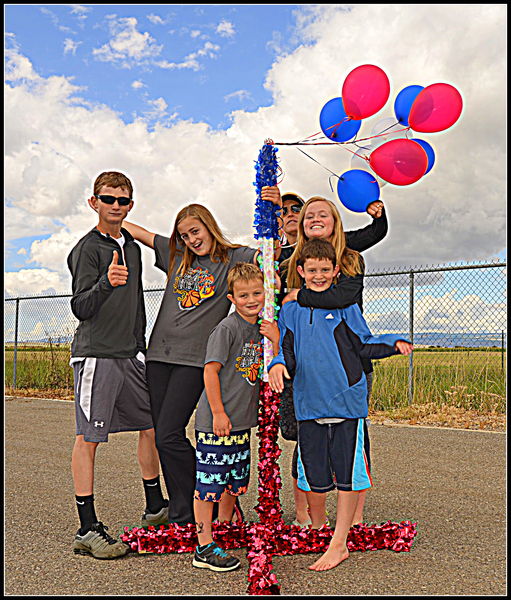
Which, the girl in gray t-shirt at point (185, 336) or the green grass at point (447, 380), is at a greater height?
the girl in gray t-shirt at point (185, 336)

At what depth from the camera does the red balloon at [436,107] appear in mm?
3988

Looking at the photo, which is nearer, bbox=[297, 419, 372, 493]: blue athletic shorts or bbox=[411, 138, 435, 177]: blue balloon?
bbox=[297, 419, 372, 493]: blue athletic shorts

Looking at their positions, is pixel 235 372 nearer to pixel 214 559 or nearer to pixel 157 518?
pixel 214 559

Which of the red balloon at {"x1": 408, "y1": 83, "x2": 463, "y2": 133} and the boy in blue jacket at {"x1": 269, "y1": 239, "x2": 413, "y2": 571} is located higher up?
the red balloon at {"x1": 408, "y1": 83, "x2": 463, "y2": 133}

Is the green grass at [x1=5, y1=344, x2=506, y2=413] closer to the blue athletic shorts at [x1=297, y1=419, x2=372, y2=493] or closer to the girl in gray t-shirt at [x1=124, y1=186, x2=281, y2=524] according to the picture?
the blue athletic shorts at [x1=297, y1=419, x2=372, y2=493]

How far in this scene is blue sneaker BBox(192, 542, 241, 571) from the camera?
3389 mm

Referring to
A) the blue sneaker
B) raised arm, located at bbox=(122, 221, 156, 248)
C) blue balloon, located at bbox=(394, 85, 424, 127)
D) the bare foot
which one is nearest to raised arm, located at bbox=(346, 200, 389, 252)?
blue balloon, located at bbox=(394, 85, 424, 127)

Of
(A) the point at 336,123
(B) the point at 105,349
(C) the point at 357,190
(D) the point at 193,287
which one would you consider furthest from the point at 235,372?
(A) the point at 336,123

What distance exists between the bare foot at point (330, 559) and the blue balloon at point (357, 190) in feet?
6.58

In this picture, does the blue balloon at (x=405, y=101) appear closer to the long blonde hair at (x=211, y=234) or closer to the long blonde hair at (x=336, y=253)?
the long blonde hair at (x=336, y=253)

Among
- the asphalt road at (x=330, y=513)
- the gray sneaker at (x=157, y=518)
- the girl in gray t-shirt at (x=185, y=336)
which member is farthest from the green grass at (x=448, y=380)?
the girl in gray t-shirt at (x=185, y=336)

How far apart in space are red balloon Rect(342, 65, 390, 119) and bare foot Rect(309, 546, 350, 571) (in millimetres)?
2571

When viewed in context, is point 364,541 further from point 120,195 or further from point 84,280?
point 120,195

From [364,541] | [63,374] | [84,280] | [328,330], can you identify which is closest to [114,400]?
[84,280]
